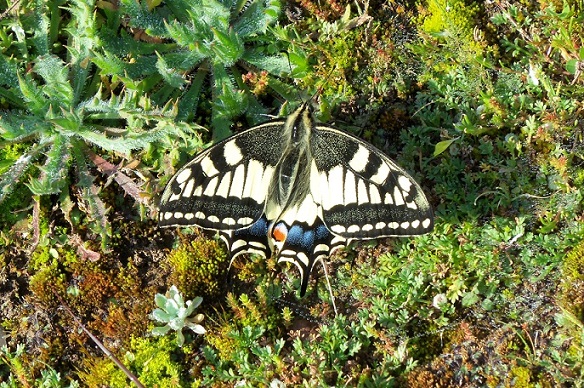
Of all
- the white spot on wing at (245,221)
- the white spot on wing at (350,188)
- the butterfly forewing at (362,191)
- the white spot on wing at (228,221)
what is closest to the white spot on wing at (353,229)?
the butterfly forewing at (362,191)

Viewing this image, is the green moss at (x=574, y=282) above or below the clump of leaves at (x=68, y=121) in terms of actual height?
below

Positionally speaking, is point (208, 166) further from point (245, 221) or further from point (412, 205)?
point (412, 205)

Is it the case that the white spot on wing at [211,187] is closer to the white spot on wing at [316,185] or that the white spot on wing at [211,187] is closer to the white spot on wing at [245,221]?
the white spot on wing at [245,221]

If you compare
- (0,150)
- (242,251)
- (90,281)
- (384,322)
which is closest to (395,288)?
(384,322)

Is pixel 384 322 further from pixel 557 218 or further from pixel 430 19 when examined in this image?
pixel 430 19

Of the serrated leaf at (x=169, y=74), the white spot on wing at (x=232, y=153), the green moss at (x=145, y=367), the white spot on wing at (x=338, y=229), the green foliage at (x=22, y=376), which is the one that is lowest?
the green foliage at (x=22, y=376)

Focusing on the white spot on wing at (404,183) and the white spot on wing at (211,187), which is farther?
the white spot on wing at (211,187)

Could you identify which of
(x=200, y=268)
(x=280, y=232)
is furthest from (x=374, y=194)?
(x=200, y=268)

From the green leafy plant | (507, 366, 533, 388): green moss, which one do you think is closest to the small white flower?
(507, 366, 533, 388): green moss
